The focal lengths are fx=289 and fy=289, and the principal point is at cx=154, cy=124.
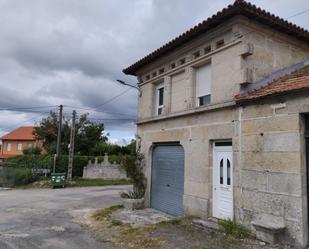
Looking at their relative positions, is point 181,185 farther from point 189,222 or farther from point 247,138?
point 247,138

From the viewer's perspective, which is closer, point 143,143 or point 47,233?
point 47,233

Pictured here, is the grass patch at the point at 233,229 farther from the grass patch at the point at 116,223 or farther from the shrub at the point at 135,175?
the shrub at the point at 135,175

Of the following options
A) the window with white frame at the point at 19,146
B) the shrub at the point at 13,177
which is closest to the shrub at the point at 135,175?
the shrub at the point at 13,177

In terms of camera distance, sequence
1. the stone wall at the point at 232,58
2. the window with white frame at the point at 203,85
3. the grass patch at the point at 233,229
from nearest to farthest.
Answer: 1. the grass patch at the point at 233,229
2. the stone wall at the point at 232,58
3. the window with white frame at the point at 203,85

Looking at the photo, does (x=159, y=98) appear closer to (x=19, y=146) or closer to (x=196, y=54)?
(x=196, y=54)

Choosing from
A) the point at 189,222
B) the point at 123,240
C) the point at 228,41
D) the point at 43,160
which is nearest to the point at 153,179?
the point at 189,222

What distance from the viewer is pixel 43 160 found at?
2719cm

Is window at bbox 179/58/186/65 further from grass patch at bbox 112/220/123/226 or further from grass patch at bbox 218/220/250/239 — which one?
grass patch at bbox 112/220/123/226

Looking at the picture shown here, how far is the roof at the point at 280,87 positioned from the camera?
21.4ft

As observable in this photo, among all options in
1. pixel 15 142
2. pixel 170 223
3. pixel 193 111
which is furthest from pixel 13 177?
pixel 15 142

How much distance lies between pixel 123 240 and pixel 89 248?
957 mm

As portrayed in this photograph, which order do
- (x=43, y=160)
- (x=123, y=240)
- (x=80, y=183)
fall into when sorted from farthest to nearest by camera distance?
(x=43, y=160) < (x=80, y=183) < (x=123, y=240)

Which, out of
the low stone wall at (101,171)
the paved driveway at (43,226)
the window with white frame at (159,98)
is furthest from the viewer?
the low stone wall at (101,171)

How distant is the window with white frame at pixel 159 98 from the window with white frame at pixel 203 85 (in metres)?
2.40
